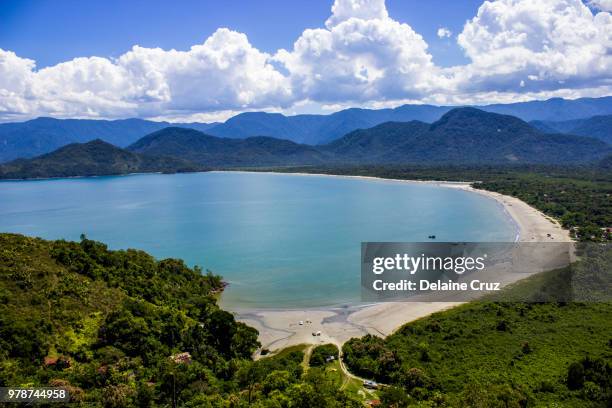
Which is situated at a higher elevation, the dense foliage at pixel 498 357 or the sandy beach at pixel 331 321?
the dense foliage at pixel 498 357

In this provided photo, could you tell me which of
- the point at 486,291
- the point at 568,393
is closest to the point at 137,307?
the point at 568,393

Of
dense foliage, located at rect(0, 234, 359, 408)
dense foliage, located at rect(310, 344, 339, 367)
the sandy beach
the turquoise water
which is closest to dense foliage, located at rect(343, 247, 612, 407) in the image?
dense foliage, located at rect(310, 344, 339, 367)

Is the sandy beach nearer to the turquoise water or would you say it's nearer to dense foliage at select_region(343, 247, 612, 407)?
dense foliage at select_region(343, 247, 612, 407)

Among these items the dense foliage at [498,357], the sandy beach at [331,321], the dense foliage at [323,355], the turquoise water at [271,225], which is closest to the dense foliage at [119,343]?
the dense foliage at [323,355]

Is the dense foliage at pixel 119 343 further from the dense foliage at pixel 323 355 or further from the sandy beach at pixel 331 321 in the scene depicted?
the sandy beach at pixel 331 321

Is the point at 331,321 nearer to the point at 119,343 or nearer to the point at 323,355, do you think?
the point at 323,355

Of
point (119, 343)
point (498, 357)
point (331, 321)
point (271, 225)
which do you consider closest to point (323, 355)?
point (331, 321)

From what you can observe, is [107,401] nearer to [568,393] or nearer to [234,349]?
[234,349]
